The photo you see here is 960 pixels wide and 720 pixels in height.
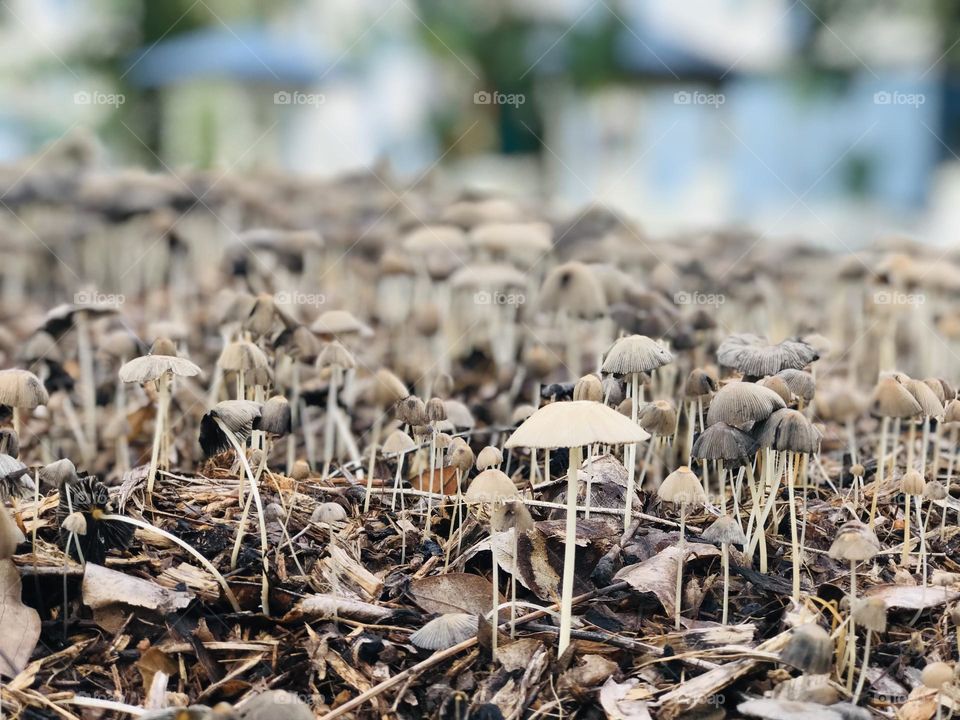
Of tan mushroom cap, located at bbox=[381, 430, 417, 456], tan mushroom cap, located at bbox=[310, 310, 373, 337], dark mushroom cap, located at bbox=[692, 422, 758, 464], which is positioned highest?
tan mushroom cap, located at bbox=[310, 310, 373, 337]

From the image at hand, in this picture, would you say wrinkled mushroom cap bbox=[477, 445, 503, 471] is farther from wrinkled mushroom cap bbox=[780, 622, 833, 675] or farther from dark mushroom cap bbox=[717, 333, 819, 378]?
wrinkled mushroom cap bbox=[780, 622, 833, 675]

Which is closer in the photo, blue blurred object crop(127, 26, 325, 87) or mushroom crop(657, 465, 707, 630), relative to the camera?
mushroom crop(657, 465, 707, 630)

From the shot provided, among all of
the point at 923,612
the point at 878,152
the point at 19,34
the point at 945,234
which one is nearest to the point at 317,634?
the point at 923,612

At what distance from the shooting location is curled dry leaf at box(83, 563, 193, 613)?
2.56 m

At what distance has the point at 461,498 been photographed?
295 cm

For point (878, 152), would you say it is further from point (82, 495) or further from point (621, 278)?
point (82, 495)

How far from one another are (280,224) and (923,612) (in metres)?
4.87

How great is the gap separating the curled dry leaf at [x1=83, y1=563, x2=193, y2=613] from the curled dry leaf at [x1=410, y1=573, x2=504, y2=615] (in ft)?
2.04

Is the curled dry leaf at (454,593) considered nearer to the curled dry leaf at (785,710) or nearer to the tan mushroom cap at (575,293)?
the curled dry leaf at (785,710)

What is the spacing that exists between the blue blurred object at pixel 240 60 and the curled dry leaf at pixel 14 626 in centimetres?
943

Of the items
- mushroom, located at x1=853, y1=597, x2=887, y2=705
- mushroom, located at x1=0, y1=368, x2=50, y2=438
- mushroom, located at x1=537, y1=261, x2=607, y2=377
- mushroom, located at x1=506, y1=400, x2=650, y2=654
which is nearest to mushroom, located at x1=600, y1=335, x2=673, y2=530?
mushroom, located at x1=506, y1=400, x2=650, y2=654

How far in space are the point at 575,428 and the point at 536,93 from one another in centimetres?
1140

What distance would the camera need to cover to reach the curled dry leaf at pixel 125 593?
2559 millimetres

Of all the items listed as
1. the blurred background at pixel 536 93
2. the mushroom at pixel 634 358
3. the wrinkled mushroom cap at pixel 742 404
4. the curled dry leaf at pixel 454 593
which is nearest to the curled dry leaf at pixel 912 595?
the wrinkled mushroom cap at pixel 742 404
